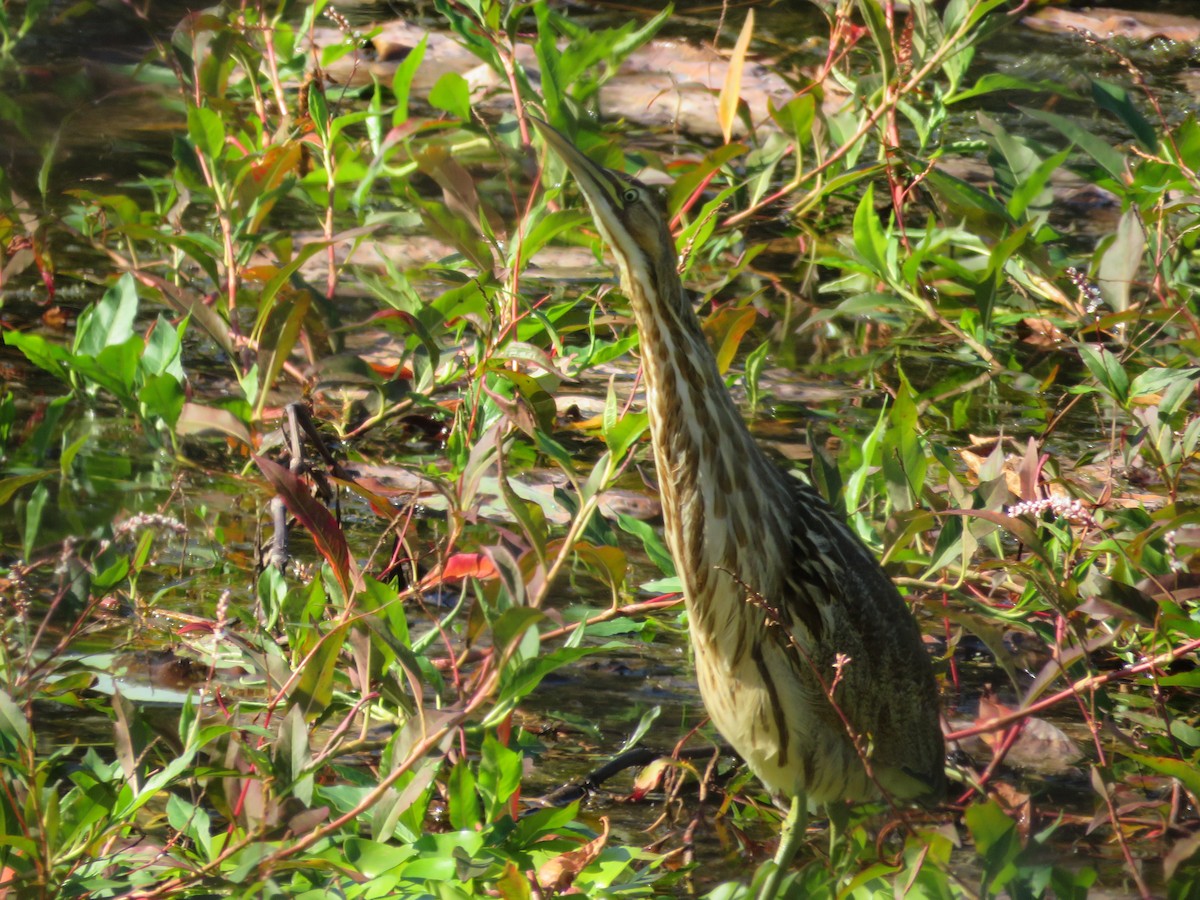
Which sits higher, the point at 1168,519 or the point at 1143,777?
the point at 1168,519

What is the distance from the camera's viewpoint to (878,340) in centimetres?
397

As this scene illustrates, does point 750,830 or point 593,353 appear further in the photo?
point 593,353

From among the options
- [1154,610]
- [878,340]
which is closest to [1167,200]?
[878,340]

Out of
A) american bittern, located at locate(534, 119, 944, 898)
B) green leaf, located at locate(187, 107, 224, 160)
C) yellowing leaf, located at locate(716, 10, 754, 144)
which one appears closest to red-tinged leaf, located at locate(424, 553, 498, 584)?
american bittern, located at locate(534, 119, 944, 898)

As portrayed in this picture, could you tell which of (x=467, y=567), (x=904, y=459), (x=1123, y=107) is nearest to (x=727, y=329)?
(x=904, y=459)

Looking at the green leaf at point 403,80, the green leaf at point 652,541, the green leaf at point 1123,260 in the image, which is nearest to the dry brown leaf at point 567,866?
the green leaf at point 652,541

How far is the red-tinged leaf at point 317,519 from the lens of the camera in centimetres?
183

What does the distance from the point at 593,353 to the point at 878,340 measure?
4.86ft

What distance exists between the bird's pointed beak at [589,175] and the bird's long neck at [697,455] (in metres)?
0.09

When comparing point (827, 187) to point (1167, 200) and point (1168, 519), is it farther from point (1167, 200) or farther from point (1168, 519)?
point (1168, 519)

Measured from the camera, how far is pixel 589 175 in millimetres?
2023

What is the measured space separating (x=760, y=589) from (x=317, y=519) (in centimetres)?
57

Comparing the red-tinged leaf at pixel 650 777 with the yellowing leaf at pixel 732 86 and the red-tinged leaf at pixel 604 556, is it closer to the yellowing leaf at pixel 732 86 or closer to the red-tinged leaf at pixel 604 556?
the red-tinged leaf at pixel 604 556

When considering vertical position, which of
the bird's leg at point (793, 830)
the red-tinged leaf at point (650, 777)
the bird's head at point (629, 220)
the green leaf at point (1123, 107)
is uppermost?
the bird's head at point (629, 220)
